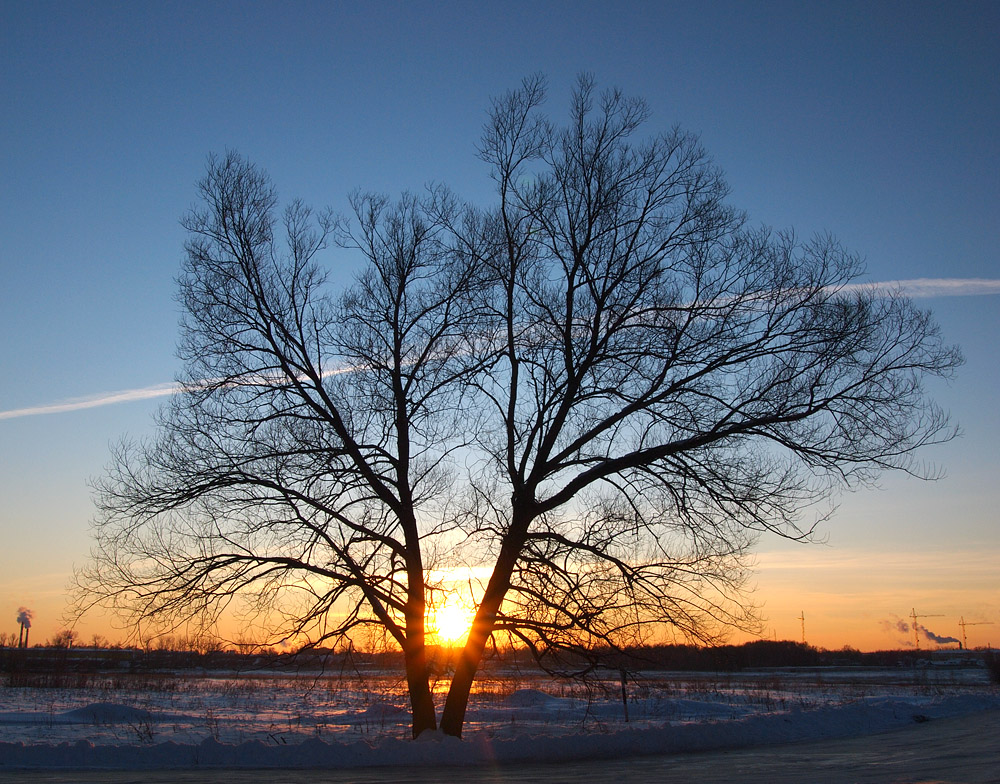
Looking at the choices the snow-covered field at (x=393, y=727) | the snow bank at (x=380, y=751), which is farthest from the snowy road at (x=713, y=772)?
the snow-covered field at (x=393, y=727)

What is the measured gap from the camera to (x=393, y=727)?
20.4 metres

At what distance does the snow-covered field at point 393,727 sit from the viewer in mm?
13016

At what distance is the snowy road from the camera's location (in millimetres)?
9995

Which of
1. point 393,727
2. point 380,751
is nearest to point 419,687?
point 380,751

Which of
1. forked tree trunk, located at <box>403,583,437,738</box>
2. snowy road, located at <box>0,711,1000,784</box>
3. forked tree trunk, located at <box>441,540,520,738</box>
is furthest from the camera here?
forked tree trunk, located at <box>403,583,437,738</box>

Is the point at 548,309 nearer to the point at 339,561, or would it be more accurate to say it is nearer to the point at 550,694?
the point at 339,561

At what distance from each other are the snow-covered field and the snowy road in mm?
826

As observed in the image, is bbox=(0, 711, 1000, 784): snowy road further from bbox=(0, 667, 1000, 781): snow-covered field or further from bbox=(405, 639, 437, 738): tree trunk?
bbox=(405, 639, 437, 738): tree trunk

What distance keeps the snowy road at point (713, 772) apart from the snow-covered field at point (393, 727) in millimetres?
826

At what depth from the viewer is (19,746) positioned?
42.8ft

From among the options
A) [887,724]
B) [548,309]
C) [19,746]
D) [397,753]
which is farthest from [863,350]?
[19,746]

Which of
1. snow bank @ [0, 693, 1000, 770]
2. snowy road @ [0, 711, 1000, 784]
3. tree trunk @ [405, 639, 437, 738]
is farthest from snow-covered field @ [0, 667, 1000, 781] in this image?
snowy road @ [0, 711, 1000, 784]

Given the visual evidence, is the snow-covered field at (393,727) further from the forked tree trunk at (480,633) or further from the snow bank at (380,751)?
the forked tree trunk at (480,633)

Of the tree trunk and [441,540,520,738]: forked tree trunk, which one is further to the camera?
the tree trunk
